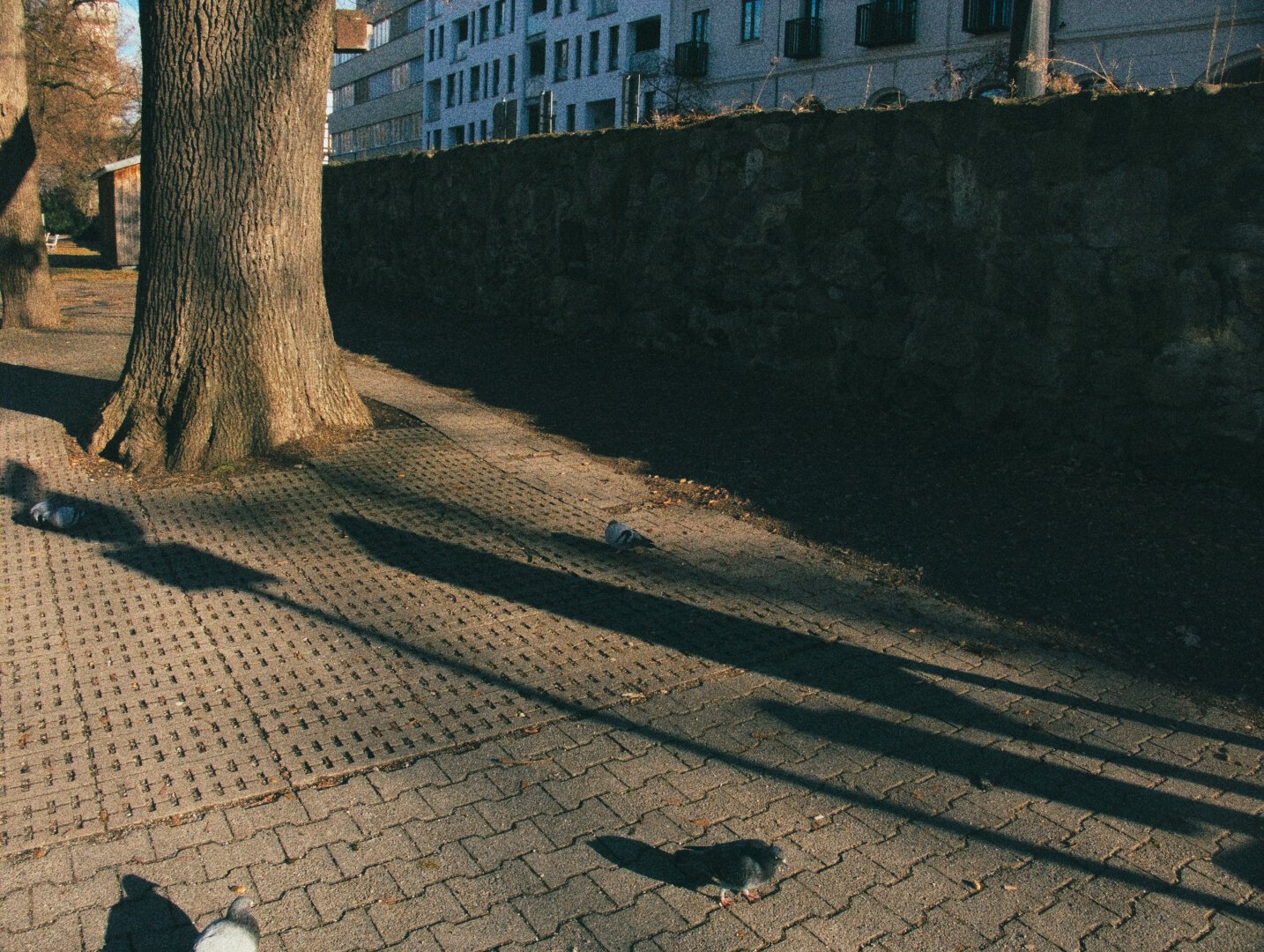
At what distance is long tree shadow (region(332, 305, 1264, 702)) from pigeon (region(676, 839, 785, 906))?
2322mm

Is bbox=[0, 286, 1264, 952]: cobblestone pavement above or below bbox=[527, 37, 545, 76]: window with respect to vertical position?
below

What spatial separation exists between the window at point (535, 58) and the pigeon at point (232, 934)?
62.2 metres

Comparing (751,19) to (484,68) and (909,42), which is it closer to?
(909,42)

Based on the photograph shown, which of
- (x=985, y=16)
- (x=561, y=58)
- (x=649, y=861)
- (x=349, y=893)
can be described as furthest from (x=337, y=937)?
(x=561, y=58)

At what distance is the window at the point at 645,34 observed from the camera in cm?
4997

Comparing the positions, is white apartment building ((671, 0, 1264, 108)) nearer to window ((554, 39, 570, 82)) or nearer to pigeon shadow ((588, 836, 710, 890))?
window ((554, 39, 570, 82))

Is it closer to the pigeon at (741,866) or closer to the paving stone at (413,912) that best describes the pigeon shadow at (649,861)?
Answer: the pigeon at (741,866)

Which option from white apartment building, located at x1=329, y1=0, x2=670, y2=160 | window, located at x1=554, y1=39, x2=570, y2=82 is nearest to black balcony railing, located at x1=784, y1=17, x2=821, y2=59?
white apartment building, located at x1=329, y1=0, x2=670, y2=160

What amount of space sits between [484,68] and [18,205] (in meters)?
55.1

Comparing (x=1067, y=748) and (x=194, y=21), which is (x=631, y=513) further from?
(x=194, y=21)

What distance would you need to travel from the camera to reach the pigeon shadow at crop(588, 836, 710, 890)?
328 centimetres

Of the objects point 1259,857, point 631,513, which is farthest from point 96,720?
point 1259,857

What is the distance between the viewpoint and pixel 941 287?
789 cm

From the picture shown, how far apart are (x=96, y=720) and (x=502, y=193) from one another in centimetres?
1039
